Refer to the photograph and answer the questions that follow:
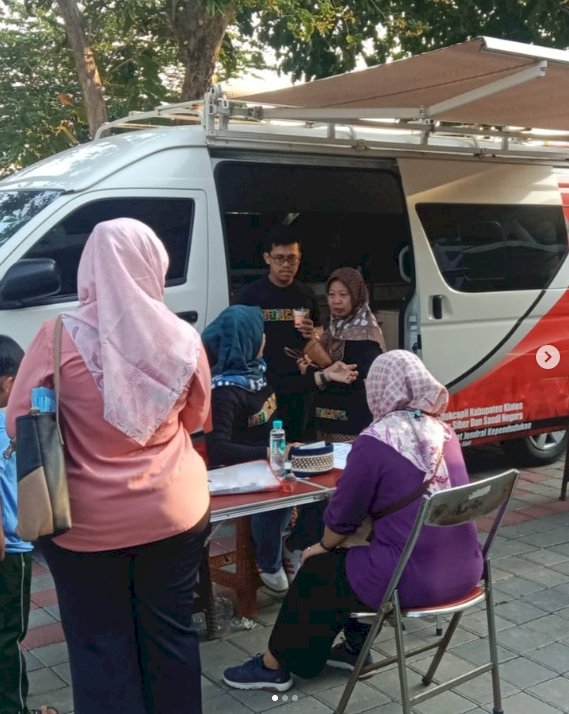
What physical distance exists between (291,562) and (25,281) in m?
1.93

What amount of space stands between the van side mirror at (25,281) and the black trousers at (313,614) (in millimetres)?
2099

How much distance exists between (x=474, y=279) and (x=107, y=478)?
173 inches

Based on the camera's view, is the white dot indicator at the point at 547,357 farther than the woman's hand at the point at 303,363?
Yes

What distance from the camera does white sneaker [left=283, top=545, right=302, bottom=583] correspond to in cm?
477

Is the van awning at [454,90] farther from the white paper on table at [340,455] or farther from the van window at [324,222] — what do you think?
the white paper on table at [340,455]

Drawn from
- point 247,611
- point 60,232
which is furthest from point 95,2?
point 247,611

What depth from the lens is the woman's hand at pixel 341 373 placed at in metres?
5.17

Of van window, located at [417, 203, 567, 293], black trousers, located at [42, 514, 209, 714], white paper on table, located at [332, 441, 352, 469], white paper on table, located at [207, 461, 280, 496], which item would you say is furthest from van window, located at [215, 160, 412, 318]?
black trousers, located at [42, 514, 209, 714]

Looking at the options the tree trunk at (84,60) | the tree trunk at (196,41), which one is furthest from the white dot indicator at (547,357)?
the tree trunk at (84,60)

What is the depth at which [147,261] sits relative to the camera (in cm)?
258

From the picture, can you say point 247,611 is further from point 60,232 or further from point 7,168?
point 7,168

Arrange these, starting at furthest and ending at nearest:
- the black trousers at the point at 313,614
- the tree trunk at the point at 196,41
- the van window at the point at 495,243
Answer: the tree trunk at the point at 196,41, the van window at the point at 495,243, the black trousers at the point at 313,614

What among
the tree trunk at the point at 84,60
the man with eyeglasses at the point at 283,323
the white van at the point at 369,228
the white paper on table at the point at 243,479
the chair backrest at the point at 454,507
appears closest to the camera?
the chair backrest at the point at 454,507

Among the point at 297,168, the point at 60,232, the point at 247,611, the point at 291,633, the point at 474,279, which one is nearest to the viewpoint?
the point at 291,633
